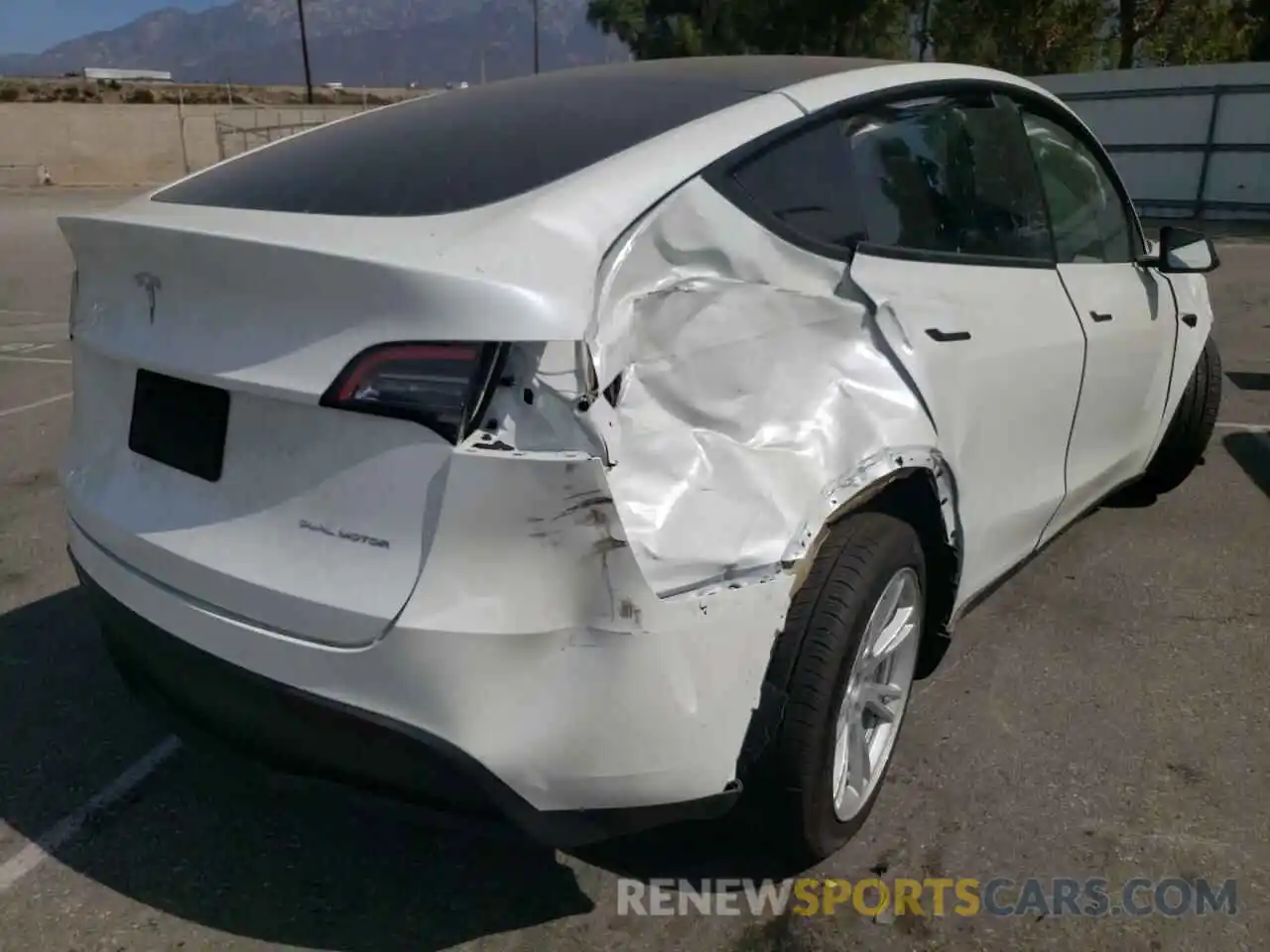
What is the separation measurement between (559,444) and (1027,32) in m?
26.9

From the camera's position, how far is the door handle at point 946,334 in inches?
101

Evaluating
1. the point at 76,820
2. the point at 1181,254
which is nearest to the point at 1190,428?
the point at 1181,254

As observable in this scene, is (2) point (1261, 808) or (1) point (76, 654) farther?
(1) point (76, 654)

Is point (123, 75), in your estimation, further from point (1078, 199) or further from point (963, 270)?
point (963, 270)

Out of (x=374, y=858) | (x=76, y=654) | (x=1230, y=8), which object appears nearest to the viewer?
(x=374, y=858)

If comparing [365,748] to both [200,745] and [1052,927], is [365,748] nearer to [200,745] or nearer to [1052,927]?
[200,745]

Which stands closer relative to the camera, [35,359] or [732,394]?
[732,394]

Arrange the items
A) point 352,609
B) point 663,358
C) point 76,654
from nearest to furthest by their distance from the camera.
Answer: point 352,609 → point 663,358 → point 76,654

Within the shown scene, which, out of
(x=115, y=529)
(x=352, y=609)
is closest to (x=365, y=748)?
(x=352, y=609)

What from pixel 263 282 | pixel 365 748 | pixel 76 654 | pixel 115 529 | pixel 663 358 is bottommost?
pixel 76 654

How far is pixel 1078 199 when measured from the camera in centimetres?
364

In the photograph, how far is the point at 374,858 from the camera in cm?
257

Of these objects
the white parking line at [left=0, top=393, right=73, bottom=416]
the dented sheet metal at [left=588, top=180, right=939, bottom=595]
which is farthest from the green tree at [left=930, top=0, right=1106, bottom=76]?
the dented sheet metal at [left=588, top=180, right=939, bottom=595]

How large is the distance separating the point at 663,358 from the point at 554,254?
293mm
